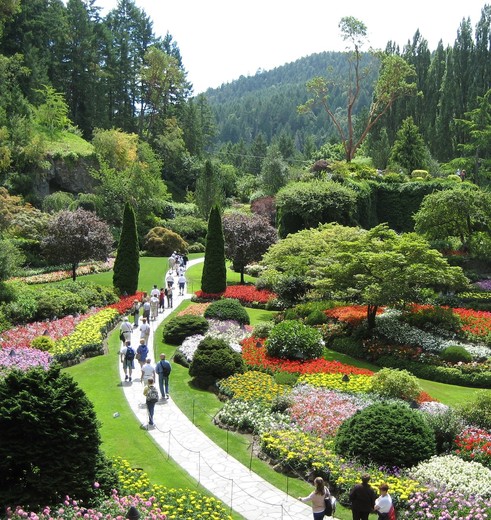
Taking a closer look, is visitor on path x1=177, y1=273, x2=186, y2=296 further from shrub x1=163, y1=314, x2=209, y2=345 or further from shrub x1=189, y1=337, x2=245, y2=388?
shrub x1=189, y1=337, x2=245, y2=388

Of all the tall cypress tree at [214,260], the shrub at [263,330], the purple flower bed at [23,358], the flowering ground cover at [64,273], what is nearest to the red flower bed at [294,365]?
the shrub at [263,330]

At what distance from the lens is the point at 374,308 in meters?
23.2

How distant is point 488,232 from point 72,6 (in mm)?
51539

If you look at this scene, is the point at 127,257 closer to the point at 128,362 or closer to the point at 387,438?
the point at 128,362

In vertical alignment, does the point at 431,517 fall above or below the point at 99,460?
below

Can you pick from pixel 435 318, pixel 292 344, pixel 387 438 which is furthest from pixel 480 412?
pixel 435 318

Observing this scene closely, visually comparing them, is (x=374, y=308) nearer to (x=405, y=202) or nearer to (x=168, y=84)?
(x=405, y=202)

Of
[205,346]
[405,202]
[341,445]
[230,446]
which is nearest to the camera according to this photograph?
[341,445]

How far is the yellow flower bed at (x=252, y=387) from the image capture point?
16406mm

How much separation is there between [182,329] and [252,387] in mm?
6581

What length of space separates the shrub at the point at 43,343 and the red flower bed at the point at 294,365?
6901 millimetres

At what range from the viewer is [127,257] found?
3000cm

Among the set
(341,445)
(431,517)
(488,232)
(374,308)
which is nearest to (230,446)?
(341,445)

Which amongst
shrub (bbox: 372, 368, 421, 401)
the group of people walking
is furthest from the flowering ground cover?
the group of people walking
